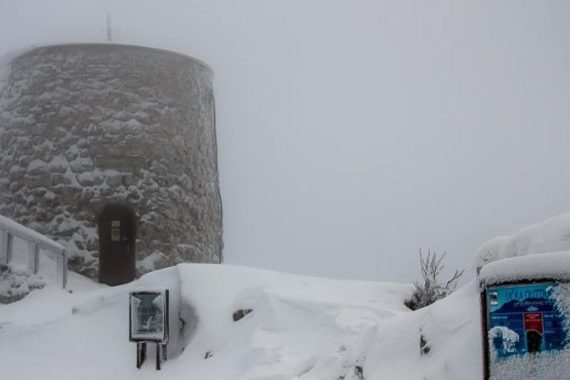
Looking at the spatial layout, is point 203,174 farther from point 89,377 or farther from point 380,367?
point 380,367

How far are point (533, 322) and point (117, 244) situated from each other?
43.5ft

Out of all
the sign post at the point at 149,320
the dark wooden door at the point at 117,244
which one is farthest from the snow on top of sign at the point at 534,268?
the dark wooden door at the point at 117,244

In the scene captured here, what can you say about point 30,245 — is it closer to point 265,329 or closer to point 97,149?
point 97,149

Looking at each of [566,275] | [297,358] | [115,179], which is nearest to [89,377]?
[297,358]

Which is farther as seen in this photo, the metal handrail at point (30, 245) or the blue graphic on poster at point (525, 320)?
the metal handrail at point (30, 245)

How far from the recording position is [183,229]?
17.8 metres

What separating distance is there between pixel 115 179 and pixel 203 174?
7.86 feet

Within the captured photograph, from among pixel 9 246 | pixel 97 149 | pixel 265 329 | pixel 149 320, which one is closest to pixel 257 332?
pixel 265 329

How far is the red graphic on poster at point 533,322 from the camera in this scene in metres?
4.87

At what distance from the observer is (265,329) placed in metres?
9.70

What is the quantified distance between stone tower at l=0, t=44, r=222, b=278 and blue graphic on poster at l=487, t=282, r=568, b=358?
12.9 meters

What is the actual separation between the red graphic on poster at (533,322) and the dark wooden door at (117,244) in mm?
12981

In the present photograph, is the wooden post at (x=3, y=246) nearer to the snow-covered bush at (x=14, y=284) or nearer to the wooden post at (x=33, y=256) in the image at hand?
the snow-covered bush at (x=14, y=284)

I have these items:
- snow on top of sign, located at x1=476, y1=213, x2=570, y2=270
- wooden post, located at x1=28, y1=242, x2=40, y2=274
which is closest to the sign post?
wooden post, located at x1=28, y1=242, x2=40, y2=274
